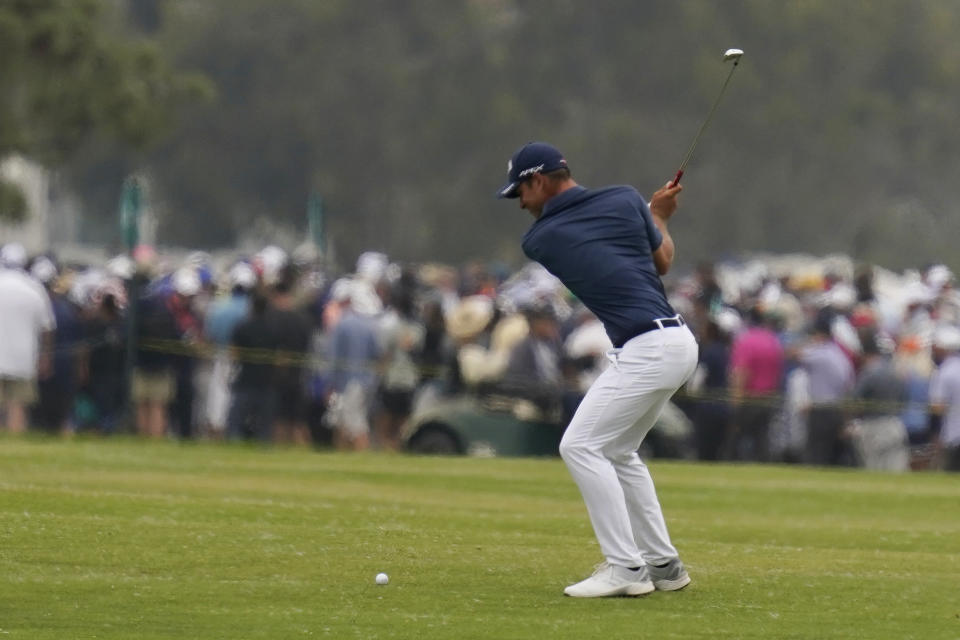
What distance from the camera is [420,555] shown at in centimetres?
1163

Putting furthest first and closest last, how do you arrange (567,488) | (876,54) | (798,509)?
1. (876,54)
2. (567,488)
3. (798,509)

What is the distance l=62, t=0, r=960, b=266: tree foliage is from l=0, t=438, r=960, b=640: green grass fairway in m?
55.7

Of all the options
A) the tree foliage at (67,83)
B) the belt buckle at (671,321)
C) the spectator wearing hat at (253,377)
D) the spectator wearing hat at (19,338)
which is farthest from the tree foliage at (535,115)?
the belt buckle at (671,321)

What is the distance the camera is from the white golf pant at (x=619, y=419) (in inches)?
396

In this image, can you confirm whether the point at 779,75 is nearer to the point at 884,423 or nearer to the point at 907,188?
the point at 907,188

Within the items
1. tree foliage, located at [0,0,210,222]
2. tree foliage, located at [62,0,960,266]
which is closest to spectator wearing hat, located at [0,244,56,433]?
tree foliage, located at [0,0,210,222]

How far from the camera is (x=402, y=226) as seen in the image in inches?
2980

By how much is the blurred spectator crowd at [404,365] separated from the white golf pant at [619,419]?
1172 centimetres

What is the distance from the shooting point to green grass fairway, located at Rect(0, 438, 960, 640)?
367 inches

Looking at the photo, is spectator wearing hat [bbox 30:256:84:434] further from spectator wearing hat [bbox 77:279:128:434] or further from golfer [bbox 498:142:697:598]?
golfer [bbox 498:142:697:598]

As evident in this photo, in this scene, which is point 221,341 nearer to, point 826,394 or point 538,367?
point 538,367

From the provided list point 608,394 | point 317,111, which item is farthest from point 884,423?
point 317,111

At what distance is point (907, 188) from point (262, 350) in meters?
61.8

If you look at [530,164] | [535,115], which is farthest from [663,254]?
[535,115]
